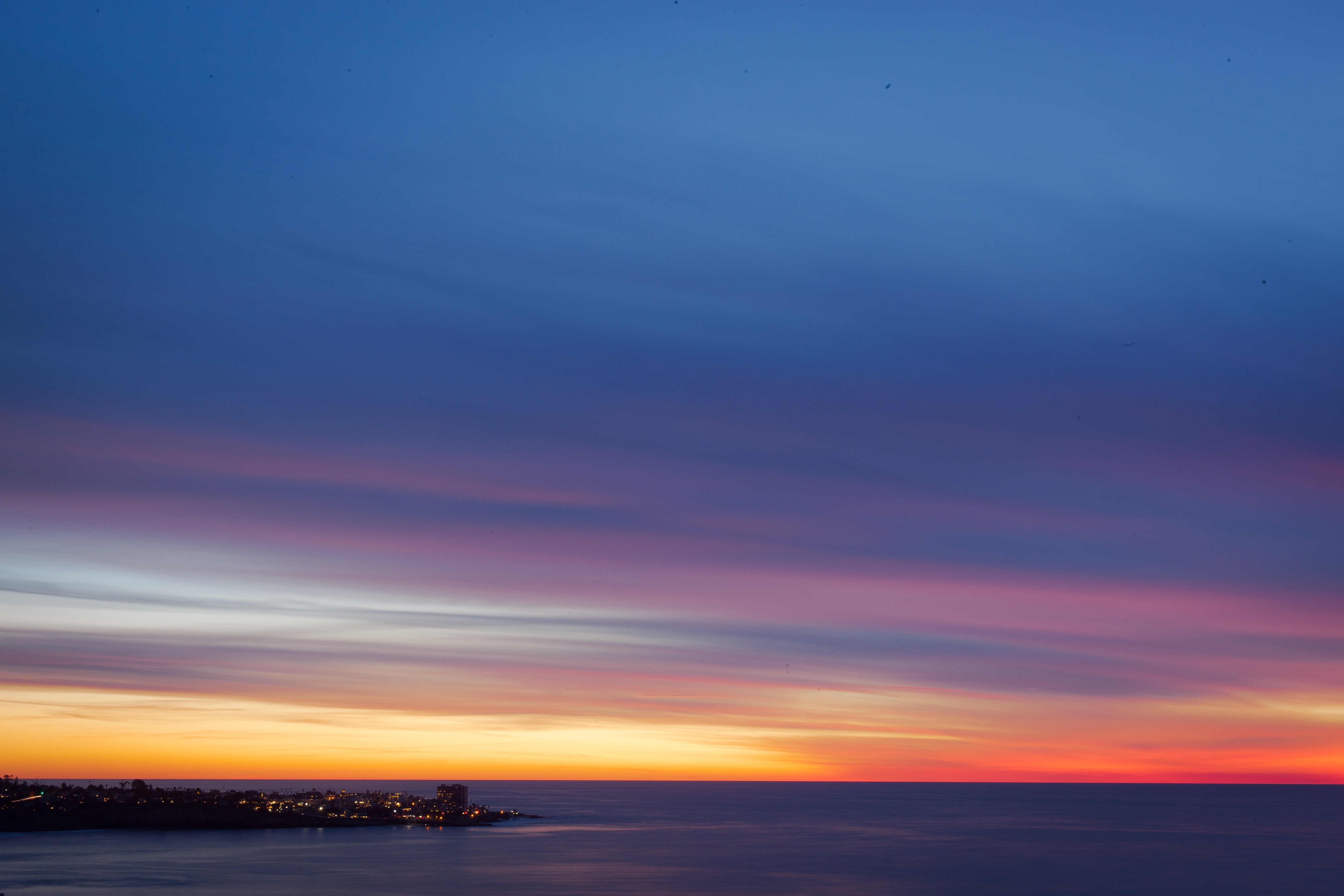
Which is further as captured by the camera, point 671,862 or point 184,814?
point 184,814

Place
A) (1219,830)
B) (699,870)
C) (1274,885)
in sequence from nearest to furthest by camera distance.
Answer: (1274,885) < (699,870) < (1219,830)

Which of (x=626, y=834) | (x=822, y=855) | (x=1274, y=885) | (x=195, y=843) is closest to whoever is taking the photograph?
(x=1274, y=885)

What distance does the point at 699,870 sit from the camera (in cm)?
11381

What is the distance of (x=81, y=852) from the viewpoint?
431 feet

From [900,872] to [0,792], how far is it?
159 m

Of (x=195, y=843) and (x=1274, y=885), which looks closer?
(x=1274, y=885)

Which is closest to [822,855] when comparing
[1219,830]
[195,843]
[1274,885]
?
[1274,885]

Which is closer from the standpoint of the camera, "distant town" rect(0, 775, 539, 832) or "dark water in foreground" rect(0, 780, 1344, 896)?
"dark water in foreground" rect(0, 780, 1344, 896)

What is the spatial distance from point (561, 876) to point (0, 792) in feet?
432

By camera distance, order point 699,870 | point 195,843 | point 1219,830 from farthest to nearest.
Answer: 1. point 1219,830
2. point 195,843
3. point 699,870

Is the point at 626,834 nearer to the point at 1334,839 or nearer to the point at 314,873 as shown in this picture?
the point at 314,873

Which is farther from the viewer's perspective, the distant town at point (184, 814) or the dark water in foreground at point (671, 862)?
the distant town at point (184, 814)

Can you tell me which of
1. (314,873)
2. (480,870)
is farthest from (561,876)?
(314,873)

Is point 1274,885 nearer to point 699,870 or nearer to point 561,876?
point 699,870
